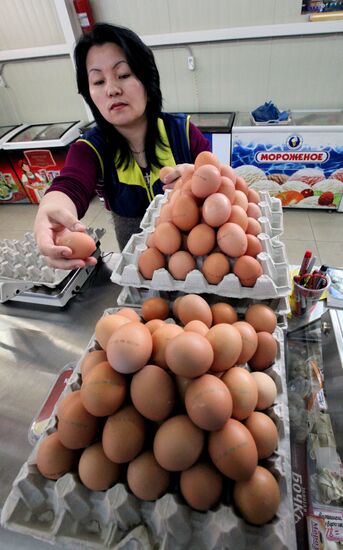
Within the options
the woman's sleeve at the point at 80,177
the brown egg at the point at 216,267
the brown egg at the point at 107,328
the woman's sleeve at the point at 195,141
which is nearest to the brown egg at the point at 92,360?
the brown egg at the point at 107,328

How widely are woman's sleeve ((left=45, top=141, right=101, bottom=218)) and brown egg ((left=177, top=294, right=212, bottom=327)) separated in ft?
1.94

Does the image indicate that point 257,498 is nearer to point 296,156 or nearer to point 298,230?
point 298,230

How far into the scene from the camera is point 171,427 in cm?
48

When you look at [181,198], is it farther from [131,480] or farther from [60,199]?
[131,480]

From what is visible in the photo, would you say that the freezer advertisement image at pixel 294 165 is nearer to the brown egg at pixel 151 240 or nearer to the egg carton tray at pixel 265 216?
the egg carton tray at pixel 265 216

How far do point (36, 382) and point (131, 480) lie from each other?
1.82 feet

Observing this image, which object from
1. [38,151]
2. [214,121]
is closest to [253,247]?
[214,121]

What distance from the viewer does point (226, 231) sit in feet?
2.55

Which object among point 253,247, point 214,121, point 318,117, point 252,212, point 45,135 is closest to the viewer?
point 253,247

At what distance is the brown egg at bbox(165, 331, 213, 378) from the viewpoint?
485mm

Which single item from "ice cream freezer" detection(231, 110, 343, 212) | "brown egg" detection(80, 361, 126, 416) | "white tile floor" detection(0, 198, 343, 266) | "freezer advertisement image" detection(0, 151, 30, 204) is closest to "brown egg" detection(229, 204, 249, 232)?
"brown egg" detection(80, 361, 126, 416)

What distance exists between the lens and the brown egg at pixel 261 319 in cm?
72

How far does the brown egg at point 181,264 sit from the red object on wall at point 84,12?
2951 mm

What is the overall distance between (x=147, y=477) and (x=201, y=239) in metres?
0.57
